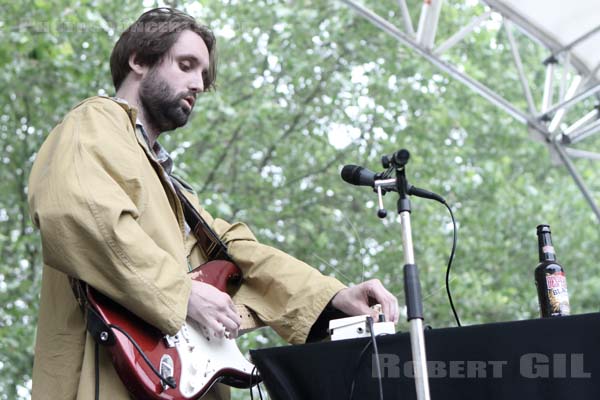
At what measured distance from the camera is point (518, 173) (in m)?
9.66

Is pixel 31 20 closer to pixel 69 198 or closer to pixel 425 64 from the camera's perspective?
pixel 425 64

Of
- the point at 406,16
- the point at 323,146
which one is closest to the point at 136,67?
the point at 406,16

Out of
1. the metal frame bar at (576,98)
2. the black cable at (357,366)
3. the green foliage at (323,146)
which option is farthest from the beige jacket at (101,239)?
the green foliage at (323,146)

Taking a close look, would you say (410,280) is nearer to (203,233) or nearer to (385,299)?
(385,299)

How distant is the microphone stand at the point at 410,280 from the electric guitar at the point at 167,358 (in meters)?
0.51

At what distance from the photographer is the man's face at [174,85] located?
7.73 ft

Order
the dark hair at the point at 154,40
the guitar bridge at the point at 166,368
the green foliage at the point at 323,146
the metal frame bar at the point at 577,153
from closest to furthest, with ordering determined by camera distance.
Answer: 1. the guitar bridge at the point at 166,368
2. the dark hair at the point at 154,40
3. the metal frame bar at the point at 577,153
4. the green foliage at the point at 323,146

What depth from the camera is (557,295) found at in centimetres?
193

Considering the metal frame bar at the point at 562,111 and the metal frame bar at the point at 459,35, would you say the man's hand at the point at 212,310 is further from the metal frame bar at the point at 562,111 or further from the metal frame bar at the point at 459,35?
the metal frame bar at the point at 562,111

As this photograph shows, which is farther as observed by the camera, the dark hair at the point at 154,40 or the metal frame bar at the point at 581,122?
the metal frame bar at the point at 581,122

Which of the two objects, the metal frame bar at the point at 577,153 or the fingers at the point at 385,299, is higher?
the metal frame bar at the point at 577,153

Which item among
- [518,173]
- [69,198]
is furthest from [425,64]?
[69,198]

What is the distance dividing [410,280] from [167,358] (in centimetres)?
54

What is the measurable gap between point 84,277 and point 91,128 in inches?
15.0
